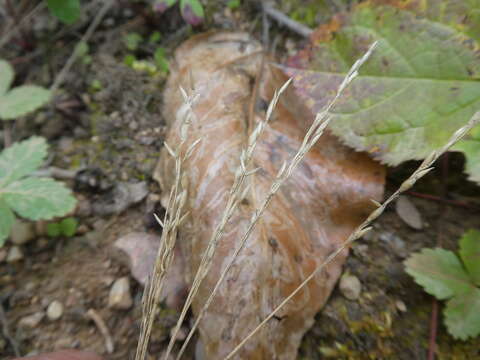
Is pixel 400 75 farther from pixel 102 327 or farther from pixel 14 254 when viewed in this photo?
pixel 14 254

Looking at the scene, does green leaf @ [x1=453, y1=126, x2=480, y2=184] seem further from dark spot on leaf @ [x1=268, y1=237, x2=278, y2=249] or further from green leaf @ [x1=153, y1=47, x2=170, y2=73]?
green leaf @ [x1=153, y1=47, x2=170, y2=73]

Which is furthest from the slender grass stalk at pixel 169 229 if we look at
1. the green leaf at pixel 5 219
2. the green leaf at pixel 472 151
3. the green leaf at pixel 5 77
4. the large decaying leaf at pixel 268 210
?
the green leaf at pixel 5 77

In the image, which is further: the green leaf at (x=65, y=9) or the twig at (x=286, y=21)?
the twig at (x=286, y=21)

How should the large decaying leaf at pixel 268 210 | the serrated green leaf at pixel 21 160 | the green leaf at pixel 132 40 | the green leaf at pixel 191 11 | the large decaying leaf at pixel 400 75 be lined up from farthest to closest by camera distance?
the green leaf at pixel 132 40 → the green leaf at pixel 191 11 → the serrated green leaf at pixel 21 160 → the large decaying leaf at pixel 400 75 → the large decaying leaf at pixel 268 210

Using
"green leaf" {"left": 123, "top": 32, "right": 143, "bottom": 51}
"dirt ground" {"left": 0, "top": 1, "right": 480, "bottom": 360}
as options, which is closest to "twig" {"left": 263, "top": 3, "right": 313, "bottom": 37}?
"dirt ground" {"left": 0, "top": 1, "right": 480, "bottom": 360}

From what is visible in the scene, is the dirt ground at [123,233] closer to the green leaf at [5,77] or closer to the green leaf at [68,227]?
the green leaf at [68,227]

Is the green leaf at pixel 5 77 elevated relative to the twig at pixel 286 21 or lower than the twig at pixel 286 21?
lower
